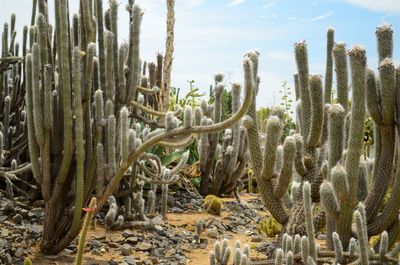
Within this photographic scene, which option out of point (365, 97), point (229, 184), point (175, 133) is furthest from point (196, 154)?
point (365, 97)

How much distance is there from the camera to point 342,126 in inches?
108

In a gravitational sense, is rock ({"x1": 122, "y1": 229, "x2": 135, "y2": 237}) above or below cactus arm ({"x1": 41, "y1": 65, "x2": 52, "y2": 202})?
below

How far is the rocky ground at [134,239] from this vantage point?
3.83 m

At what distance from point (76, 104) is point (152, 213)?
78.8 inches

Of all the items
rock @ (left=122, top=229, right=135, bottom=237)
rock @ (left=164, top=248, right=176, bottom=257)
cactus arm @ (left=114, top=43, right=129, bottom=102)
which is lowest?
rock @ (left=164, top=248, right=176, bottom=257)

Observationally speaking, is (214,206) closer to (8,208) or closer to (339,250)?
(8,208)

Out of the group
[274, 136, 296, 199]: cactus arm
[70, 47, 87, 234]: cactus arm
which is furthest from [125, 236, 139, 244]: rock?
[274, 136, 296, 199]: cactus arm

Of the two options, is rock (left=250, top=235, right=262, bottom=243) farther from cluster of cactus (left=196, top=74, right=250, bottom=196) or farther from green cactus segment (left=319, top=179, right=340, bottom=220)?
green cactus segment (left=319, top=179, right=340, bottom=220)

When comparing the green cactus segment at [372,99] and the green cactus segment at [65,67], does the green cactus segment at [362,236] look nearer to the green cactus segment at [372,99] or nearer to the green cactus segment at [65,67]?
the green cactus segment at [372,99]

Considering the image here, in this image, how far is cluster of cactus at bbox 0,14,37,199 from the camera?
4934 millimetres

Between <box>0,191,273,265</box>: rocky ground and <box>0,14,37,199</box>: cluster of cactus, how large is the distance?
22 centimetres

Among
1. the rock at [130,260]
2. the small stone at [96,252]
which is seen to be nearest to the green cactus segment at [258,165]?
the rock at [130,260]

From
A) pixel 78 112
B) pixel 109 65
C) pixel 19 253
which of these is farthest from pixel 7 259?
pixel 109 65

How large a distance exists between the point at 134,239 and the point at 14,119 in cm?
197
